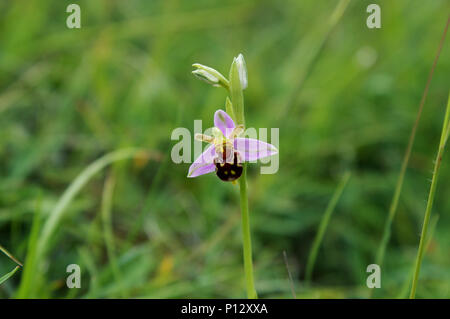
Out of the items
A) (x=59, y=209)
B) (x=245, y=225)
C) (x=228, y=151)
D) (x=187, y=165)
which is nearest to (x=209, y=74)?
(x=228, y=151)

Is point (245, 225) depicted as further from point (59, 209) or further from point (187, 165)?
point (187, 165)

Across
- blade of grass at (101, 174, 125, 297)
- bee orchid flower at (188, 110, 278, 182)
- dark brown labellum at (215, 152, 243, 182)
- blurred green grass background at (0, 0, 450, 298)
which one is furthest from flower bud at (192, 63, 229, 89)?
blade of grass at (101, 174, 125, 297)

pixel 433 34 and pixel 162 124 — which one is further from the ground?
pixel 433 34

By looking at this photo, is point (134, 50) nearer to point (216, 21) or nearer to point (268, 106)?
point (216, 21)

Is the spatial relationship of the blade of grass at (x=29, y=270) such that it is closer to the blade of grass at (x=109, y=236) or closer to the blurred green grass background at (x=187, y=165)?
the blurred green grass background at (x=187, y=165)

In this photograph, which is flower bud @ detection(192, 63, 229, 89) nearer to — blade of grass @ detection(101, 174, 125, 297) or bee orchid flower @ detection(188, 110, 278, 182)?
bee orchid flower @ detection(188, 110, 278, 182)

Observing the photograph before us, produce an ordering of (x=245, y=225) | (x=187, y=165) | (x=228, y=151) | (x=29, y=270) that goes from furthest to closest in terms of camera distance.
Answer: (x=187, y=165) → (x=29, y=270) → (x=228, y=151) → (x=245, y=225)
